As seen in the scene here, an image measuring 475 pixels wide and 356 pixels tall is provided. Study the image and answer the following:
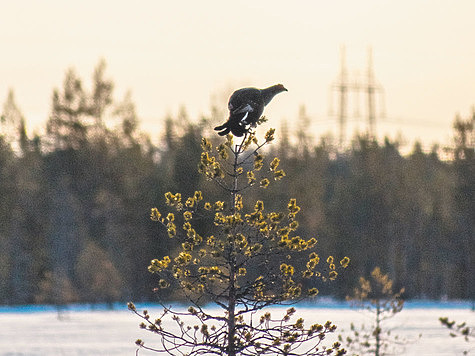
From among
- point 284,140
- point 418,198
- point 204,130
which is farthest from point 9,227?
point 418,198

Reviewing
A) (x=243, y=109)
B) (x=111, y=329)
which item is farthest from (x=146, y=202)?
(x=243, y=109)

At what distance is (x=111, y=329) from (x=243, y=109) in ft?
114

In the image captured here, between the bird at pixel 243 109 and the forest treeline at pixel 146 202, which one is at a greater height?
the bird at pixel 243 109

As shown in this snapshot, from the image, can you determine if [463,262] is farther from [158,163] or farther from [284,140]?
[158,163]

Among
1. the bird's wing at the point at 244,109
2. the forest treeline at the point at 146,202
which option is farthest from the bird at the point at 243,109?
the forest treeline at the point at 146,202

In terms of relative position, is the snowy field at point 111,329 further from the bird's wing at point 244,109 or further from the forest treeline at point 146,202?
→ the bird's wing at point 244,109

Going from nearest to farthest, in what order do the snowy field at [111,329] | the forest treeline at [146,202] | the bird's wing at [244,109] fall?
the bird's wing at [244,109]
the snowy field at [111,329]
the forest treeline at [146,202]

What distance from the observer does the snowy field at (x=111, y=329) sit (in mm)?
32594

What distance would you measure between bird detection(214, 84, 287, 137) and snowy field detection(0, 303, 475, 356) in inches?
704

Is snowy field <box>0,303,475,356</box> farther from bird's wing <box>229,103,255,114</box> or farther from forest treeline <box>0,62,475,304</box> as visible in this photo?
bird's wing <box>229,103,255,114</box>

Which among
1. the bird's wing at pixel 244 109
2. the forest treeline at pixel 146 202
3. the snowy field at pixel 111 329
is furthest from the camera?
the forest treeline at pixel 146 202

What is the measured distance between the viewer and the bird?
26.8 feet

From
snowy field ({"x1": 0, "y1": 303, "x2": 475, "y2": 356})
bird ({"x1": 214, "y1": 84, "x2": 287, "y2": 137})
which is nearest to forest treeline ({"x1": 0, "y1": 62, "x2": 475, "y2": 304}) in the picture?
snowy field ({"x1": 0, "y1": 303, "x2": 475, "y2": 356})

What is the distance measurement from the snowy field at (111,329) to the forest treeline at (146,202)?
352 cm
